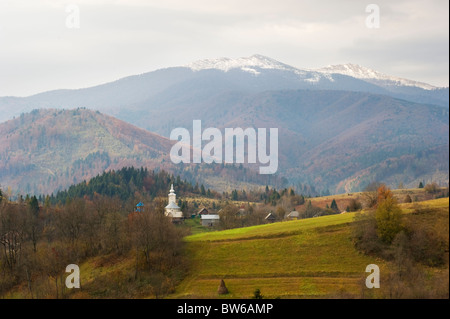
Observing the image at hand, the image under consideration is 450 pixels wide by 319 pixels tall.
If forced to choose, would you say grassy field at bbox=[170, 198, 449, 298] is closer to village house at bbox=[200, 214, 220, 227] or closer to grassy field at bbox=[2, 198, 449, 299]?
grassy field at bbox=[2, 198, 449, 299]

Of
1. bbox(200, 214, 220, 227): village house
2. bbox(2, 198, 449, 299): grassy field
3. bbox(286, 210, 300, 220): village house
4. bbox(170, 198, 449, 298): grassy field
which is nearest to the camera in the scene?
bbox(170, 198, 449, 298): grassy field

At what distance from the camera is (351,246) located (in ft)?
201

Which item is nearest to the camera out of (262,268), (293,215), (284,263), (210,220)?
(262,268)

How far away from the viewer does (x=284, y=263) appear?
59812 millimetres

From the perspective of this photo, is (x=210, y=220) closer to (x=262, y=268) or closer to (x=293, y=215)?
(x=293, y=215)

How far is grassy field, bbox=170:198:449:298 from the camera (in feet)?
172

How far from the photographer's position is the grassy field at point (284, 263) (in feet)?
172

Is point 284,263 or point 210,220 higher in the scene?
point 284,263

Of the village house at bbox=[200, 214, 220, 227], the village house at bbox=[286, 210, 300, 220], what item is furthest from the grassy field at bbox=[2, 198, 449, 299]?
the village house at bbox=[286, 210, 300, 220]

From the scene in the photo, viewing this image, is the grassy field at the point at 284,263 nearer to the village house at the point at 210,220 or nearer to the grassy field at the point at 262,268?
the grassy field at the point at 262,268

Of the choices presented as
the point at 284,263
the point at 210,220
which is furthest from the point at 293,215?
the point at 284,263

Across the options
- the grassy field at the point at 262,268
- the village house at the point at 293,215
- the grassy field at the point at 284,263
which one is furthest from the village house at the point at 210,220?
the grassy field at the point at 262,268

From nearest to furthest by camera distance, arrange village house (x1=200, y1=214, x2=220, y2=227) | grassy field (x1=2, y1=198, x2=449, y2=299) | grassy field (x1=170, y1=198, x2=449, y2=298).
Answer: grassy field (x1=170, y1=198, x2=449, y2=298) → grassy field (x1=2, y1=198, x2=449, y2=299) → village house (x1=200, y1=214, x2=220, y2=227)
